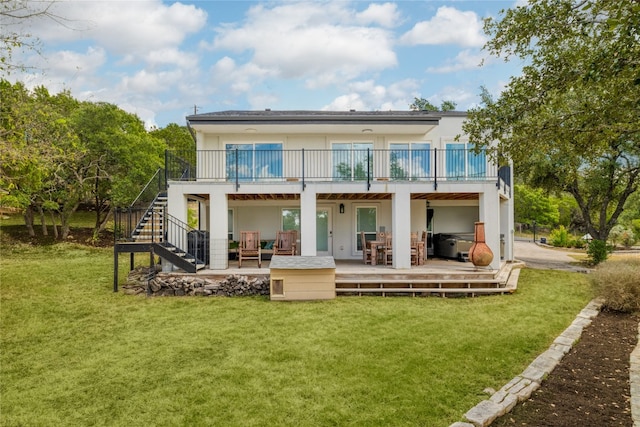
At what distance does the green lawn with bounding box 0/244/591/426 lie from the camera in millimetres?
4082

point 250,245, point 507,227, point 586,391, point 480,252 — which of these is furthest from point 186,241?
point 507,227

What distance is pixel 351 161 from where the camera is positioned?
13508 mm

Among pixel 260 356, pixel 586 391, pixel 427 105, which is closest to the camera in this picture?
pixel 586 391

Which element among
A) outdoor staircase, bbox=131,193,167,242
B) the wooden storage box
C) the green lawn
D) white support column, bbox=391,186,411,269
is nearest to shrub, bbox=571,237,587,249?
the green lawn

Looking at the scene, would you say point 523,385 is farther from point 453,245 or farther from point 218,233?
point 453,245

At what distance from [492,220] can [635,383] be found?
7073 millimetres

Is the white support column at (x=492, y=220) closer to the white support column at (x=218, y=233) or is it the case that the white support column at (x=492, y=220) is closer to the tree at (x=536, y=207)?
the white support column at (x=218, y=233)

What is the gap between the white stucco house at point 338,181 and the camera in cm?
1146

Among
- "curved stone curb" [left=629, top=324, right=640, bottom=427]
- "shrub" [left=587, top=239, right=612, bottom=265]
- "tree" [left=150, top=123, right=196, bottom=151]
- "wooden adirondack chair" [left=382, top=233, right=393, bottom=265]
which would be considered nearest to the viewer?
"curved stone curb" [left=629, top=324, right=640, bottom=427]

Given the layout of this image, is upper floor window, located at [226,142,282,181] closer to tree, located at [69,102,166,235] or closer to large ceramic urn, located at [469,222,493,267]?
large ceramic urn, located at [469,222,493,267]

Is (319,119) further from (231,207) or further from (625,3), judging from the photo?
(625,3)

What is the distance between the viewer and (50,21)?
23.7 ft

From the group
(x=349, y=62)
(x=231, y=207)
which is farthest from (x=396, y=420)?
(x=349, y=62)

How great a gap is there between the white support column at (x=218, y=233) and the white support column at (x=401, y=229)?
5.10 m
